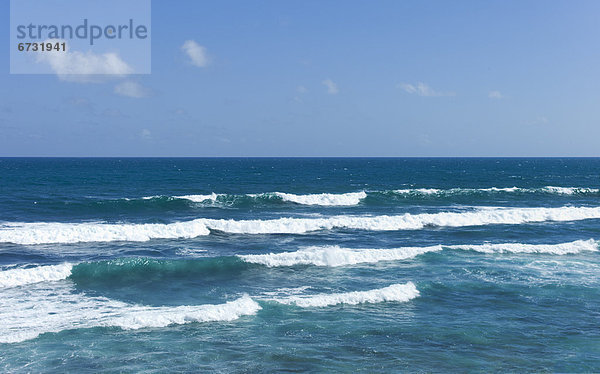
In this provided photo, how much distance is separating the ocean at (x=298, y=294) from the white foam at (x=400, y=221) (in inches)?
5.9

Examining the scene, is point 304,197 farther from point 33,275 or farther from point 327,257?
point 33,275

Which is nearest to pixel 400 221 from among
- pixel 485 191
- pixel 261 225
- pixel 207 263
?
pixel 261 225

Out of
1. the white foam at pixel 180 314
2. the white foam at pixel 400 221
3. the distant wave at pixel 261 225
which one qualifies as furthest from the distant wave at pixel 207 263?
the distant wave at pixel 261 225

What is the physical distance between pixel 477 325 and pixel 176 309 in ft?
29.3

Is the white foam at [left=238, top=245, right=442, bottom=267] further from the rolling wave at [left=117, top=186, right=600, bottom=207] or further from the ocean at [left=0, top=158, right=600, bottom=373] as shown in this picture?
the rolling wave at [left=117, top=186, right=600, bottom=207]

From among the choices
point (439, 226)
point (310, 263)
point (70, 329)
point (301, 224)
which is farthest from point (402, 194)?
point (70, 329)

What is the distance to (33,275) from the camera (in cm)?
1783

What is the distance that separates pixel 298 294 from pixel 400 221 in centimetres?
1651

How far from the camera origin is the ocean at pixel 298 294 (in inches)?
449

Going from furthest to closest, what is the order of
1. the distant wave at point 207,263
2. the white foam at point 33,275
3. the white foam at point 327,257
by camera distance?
the white foam at point 327,257 < the distant wave at point 207,263 < the white foam at point 33,275

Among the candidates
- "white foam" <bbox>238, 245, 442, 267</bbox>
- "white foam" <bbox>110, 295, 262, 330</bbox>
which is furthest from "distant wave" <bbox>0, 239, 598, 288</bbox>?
"white foam" <bbox>110, 295, 262, 330</bbox>

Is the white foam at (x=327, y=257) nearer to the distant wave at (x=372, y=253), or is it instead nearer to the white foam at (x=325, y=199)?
the distant wave at (x=372, y=253)

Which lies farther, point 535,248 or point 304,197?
point 304,197

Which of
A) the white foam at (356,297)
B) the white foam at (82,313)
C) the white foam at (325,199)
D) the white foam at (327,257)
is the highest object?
the white foam at (325,199)
